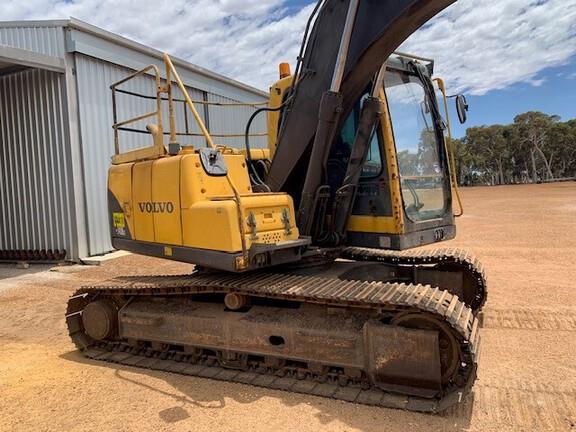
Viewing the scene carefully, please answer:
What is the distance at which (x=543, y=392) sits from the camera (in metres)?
4.02

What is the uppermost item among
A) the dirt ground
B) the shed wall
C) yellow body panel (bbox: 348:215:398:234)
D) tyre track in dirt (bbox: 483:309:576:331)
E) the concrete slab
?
the shed wall

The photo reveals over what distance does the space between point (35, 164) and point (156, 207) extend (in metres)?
8.35

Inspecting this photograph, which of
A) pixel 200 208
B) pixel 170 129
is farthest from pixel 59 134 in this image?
pixel 200 208

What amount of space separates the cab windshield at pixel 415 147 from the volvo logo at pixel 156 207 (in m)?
2.26

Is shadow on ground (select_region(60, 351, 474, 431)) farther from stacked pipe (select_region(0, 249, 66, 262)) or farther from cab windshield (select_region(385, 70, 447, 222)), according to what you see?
stacked pipe (select_region(0, 249, 66, 262))

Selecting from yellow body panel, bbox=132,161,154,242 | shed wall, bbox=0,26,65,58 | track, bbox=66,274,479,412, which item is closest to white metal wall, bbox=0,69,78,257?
shed wall, bbox=0,26,65,58

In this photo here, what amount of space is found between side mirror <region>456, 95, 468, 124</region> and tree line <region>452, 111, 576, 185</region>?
53292mm

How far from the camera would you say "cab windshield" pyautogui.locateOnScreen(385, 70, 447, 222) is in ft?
16.4

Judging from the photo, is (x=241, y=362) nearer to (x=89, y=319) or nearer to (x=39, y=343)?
(x=89, y=319)

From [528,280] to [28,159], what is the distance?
11032mm

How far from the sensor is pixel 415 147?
5.18m

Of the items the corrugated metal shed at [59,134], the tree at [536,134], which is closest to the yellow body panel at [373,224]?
the corrugated metal shed at [59,134]

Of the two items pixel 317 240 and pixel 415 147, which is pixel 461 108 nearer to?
pixel 415 147

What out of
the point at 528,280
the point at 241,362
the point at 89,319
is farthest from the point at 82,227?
the point at 528,280
